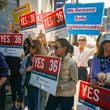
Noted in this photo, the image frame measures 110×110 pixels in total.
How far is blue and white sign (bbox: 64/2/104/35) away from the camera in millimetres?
7535

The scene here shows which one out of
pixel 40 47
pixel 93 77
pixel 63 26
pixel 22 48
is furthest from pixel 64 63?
pixel 22 48

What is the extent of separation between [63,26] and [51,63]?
1.59 metres

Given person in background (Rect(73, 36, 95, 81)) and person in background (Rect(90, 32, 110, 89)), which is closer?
person in background (Rect(90, 32, 110, 89))

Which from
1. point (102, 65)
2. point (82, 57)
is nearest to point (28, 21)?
point (82, 57)

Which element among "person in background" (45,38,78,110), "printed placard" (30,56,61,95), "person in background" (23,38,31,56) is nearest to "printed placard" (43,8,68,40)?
"person in background" (23,38,31,56)

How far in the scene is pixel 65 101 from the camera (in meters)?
5.66

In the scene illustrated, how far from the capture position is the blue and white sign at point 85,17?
754cm

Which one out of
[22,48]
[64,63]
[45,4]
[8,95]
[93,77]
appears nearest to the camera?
[93,77]

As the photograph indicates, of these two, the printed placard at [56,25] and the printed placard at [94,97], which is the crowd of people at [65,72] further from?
the printed placard at [56,25]

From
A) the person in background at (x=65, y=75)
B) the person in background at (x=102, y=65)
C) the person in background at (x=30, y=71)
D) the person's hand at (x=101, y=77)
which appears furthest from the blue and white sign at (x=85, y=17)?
the person's hand at (x=101, y=77)

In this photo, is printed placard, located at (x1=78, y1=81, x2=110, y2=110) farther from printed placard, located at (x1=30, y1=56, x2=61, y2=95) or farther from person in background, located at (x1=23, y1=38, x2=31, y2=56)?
person in background, located at (x1=23, y1=38, x2=31, y2=56)

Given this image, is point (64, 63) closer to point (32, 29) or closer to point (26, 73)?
point (26, 73)

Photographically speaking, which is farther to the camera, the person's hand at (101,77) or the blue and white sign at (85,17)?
the blue and white sign at (85,17)

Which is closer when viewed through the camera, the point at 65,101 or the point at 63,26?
the point at 65,101
